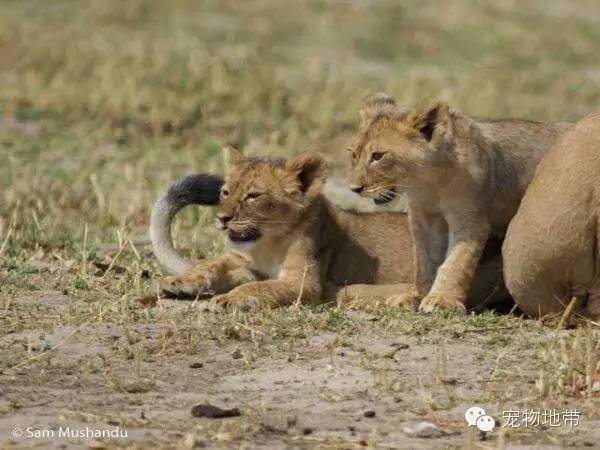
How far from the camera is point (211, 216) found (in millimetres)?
10914

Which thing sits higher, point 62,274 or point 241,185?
point 241,185

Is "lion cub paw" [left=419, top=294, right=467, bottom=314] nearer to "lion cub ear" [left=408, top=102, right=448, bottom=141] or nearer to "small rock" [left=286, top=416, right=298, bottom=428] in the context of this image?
"lion cub ear" [left=408, top=102, right=448, bottom=141]

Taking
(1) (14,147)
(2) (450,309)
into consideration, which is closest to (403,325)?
(2) (450,309)

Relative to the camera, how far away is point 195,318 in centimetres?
764

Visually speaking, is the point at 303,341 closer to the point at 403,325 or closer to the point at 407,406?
the point at 403,325

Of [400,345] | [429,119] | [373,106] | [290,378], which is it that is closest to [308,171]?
[373,106]

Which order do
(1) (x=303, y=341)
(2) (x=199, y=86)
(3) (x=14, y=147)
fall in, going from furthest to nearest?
(2) (x=199, y=86)
(3) (x=14, y=147)
(1) (x=303, y=341)

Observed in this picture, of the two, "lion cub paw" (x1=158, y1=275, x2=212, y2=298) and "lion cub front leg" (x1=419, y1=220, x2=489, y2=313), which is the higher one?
"lion cub front leg" (x1=419, y1=220, x2=489, y2=313)

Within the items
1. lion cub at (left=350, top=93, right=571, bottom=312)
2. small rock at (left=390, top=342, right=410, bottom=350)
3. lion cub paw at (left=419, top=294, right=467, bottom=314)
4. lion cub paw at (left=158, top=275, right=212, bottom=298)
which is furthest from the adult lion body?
small rock at (left=390, top=342, right=410, bottom=350)

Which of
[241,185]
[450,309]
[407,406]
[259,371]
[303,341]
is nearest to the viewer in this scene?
[407,406]

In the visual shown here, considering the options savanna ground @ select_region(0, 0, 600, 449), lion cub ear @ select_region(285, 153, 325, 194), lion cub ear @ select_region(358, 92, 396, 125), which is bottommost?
savanna ground @ select_region(0, 0, 600, 449)

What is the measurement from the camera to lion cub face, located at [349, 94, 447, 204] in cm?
805

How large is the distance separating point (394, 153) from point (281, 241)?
38.4 inches

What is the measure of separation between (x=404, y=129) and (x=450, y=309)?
941mm
